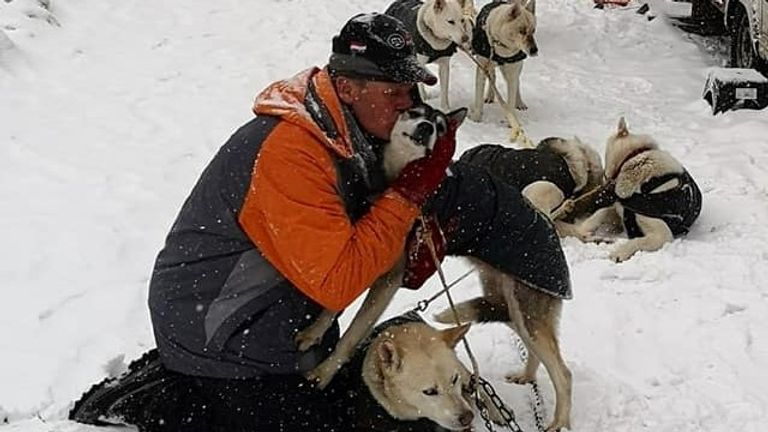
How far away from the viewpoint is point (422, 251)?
127 inches

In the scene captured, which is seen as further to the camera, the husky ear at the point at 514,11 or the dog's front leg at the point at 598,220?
the husky ear at the point at 514,11

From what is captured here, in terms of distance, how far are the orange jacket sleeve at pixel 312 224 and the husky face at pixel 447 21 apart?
491 centimetres

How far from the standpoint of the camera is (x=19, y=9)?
8.44 m

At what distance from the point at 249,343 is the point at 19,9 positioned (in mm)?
6456

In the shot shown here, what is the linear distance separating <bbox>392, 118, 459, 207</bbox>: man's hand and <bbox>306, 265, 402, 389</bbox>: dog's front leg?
395mm

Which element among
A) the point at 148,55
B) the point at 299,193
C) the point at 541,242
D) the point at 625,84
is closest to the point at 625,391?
the point at 541,242

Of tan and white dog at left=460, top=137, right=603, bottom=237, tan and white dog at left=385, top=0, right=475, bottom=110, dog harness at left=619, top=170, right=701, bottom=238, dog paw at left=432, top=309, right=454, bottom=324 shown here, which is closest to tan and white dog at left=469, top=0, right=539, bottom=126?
tan and white dog at left=385, top=0, right=475, bottom=110

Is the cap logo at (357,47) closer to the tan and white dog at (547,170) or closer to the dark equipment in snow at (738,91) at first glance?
the tan and white dog at (547,170)

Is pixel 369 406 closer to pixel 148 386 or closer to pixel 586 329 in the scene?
pixel 148 386

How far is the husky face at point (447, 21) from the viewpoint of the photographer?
7.58 metres

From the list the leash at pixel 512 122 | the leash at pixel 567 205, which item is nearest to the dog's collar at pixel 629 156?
the leash at pixel 567 205

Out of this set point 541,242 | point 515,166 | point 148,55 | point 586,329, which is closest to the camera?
point 541,242

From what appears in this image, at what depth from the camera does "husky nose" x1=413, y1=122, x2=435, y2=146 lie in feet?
9.52

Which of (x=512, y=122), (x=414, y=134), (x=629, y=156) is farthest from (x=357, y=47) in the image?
(x=512, y=122)
